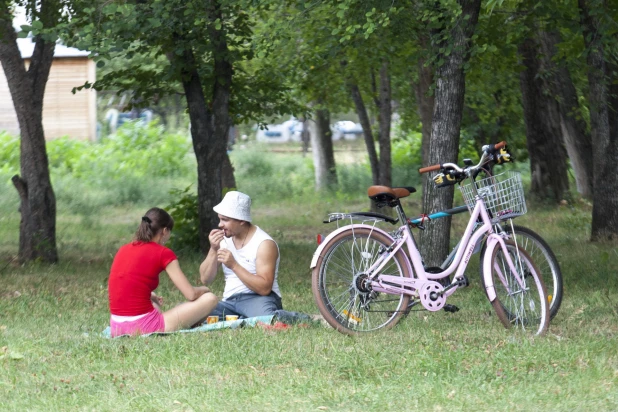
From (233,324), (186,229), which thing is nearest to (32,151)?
(186,229)

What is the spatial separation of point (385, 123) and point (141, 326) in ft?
44.9

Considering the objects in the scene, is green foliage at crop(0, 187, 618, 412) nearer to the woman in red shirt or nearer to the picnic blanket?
the picnic blanket

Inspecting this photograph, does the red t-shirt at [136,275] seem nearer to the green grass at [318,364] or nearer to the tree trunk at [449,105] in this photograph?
the green grass at [318,364]

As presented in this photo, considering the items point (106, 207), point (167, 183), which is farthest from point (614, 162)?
point (167, 183)

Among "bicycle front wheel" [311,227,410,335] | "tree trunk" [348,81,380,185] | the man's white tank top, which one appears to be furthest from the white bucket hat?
"tree trunk" [348,81,380,185]

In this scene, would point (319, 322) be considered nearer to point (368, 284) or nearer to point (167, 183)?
point (368, 284)

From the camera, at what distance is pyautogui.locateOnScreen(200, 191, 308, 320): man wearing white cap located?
8211mm

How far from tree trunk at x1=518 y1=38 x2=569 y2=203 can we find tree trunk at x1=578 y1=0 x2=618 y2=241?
6307mm

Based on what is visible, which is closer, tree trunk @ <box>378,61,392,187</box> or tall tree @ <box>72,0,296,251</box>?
tall tree @ <box>72,0,296,251</box>

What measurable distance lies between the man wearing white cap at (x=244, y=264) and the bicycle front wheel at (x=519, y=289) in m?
1.59

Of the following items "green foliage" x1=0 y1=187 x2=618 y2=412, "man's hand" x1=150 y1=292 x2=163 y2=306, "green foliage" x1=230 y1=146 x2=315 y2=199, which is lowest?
"green foliage" x1=230 y1=146 x2=315 y2=199

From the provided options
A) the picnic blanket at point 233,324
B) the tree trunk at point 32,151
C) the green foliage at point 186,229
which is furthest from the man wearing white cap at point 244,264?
the green foliage at point 186,229

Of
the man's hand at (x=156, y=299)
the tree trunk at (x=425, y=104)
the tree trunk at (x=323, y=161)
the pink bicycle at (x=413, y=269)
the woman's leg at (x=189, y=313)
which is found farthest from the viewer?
the tree trunk at (x=323, y=161)

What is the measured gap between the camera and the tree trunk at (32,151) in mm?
13906
